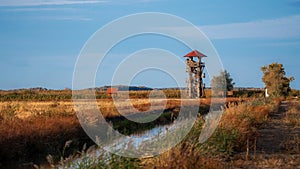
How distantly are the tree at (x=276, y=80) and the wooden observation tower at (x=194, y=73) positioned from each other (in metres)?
24.7

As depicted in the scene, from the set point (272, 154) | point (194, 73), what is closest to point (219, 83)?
point (194, 73)

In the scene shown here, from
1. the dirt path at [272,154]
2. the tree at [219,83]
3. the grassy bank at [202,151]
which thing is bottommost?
the dirt path at [272,154]

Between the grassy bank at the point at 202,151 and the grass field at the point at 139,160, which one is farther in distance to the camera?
the grass field at the point at 139,160

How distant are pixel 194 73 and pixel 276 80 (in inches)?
1066

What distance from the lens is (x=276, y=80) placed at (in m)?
69.8

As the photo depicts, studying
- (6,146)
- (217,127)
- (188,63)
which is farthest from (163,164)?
(188,63)

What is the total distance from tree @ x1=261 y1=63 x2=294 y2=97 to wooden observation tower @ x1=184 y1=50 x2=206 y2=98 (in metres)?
24.7

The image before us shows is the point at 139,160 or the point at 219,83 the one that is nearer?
the point at 139,160

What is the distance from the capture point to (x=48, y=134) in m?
14.4

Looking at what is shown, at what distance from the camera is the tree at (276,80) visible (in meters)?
69.5

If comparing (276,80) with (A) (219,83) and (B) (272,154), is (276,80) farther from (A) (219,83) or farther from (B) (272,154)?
(B) (272,154)

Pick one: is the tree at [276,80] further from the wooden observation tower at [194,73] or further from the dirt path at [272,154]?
the dirt path at [272,154]

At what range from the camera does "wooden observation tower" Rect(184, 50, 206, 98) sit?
151 ft

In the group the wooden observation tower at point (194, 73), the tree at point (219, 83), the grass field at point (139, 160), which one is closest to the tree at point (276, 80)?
the tree at point (219, 83)
